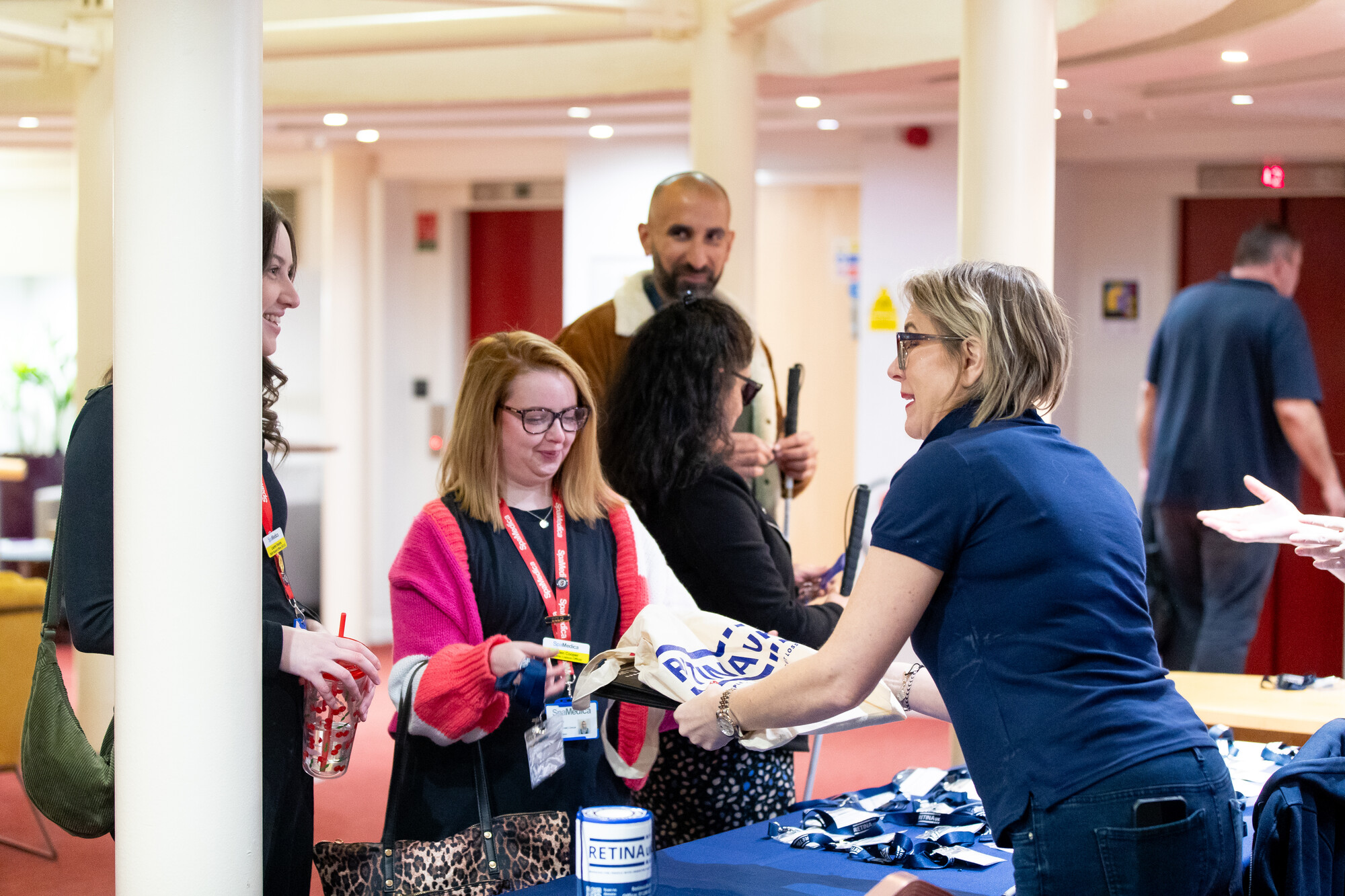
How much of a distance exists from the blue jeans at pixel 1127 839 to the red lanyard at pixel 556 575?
1005 mm

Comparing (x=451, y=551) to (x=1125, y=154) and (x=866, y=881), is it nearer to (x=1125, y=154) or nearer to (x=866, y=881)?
(x=866, y=881)

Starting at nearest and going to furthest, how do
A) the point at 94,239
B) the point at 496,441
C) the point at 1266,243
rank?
the point at 496,441 < the point at 94,239 < the point at 1266,243

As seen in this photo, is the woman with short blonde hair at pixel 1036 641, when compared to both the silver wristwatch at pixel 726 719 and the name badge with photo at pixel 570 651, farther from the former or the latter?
the name badge with photo at pixel 570 651

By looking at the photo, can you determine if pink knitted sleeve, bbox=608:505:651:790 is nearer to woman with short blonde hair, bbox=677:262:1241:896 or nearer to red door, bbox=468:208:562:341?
woman with short blonde hair, bbox=677:262:1241:896

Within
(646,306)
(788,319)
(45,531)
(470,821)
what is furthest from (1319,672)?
(45,531)

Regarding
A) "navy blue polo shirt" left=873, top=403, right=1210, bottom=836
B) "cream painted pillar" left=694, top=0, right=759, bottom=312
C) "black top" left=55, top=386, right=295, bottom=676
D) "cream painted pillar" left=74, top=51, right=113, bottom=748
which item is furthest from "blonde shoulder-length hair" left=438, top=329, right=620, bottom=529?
"cream painted pillar" left=74, top=51, right=113, bottom=748

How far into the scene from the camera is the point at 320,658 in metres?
2.01

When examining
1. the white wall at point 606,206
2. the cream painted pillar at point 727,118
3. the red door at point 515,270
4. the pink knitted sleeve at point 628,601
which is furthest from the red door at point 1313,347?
the pink knitted sleeve at point 628,601

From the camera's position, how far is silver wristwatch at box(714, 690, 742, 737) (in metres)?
1.91

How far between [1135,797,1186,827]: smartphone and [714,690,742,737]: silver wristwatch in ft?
1.84

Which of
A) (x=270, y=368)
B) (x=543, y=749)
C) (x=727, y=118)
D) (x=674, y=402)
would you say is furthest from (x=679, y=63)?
(x=543, y=749)

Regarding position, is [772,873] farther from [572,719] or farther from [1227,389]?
[1227,389]

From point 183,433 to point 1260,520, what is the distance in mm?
1823

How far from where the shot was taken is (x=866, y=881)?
2.07 meters
